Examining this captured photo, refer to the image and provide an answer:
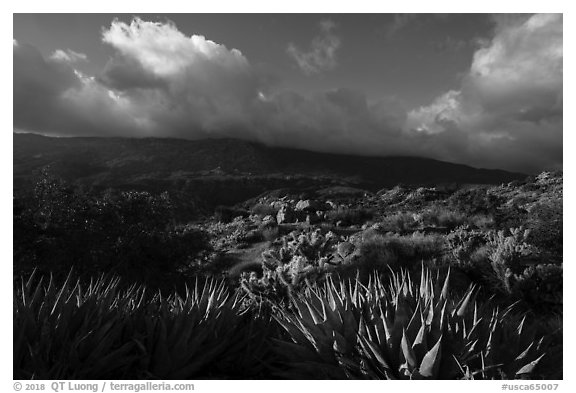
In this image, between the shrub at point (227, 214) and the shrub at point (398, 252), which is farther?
the shrub at point (227, 214)

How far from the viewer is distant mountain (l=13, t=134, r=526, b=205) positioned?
203ft

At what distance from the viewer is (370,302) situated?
4.35m

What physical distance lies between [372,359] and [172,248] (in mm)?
9798

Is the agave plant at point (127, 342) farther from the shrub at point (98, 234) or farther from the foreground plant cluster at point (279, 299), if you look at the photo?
the shrub at point (98, 234)

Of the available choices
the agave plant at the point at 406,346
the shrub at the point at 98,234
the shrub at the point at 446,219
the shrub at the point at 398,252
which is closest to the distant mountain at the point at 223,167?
the shrub at the point at 446,219

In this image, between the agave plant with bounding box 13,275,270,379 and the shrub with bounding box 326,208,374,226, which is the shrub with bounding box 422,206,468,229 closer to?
the shrub with bounding box 326,208,374,226

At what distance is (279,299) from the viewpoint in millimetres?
7355

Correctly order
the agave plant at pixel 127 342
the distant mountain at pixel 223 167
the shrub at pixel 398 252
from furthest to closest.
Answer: the distant mountain at pixel 223 167 < the shrub at pixel 398 252 < the agave plant at pixel 127 342

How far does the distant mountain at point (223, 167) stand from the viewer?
6196 centimetres

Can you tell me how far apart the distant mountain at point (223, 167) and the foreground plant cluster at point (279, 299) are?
133ft

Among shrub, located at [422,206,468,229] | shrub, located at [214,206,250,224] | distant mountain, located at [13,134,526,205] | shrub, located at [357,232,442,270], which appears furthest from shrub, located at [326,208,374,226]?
distant mountain, located at [13,134,526,205]

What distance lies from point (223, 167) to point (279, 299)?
247 ft

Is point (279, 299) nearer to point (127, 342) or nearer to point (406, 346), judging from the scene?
point (127, 342)

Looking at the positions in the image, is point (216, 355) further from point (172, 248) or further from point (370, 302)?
point (172, 248)
